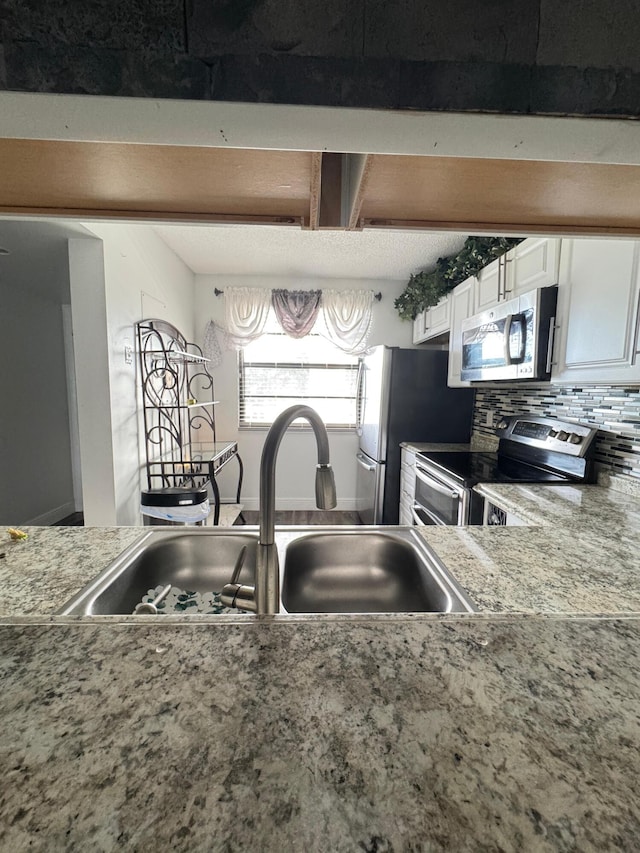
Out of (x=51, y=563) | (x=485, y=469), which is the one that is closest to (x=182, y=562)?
(x=51, y=563)

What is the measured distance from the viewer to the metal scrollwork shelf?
98.1 inches

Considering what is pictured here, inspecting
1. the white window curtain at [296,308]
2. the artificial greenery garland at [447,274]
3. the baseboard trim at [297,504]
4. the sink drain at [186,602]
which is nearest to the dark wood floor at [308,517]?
the baseboard trim at [297,504]

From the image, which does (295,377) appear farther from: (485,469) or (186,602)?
(186,602)

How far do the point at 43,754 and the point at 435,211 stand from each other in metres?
0.93

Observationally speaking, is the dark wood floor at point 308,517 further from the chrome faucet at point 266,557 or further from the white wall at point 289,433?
the chrome faucet at point 266,557

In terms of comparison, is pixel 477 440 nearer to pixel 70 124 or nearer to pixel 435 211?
pixel 435 211

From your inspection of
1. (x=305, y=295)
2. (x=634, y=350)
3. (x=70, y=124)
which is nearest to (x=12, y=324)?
(x=305, y=295)

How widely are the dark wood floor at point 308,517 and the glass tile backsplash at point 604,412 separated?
6.54ft

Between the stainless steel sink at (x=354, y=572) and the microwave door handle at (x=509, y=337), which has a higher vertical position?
the microwave door handle at (x=509, y=337)

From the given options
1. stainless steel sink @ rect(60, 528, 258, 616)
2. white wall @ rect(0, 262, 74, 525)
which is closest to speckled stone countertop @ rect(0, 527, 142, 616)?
stainless steel sink @ rect(60, 528, 258, 616)

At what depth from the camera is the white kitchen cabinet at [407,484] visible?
2.55 m

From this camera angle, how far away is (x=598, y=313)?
1.37 m

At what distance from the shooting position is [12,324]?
313 cm

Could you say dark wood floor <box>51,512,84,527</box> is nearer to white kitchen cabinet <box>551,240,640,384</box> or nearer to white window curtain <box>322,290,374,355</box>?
white window curtain <box>322,290,374,355</box>
